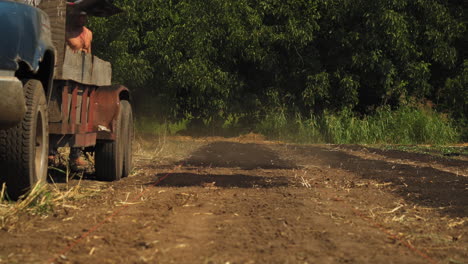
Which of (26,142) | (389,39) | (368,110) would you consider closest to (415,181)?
(26,142)

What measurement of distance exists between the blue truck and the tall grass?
1676 cm

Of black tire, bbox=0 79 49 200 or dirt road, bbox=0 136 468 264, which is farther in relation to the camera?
black tire, bbox=0 79 49 200

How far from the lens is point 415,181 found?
1122cm

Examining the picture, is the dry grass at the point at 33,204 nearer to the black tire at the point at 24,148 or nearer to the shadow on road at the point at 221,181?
the black tire at the point at 24,148

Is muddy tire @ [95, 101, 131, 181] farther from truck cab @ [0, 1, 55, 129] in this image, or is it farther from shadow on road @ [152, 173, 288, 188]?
truck cab @ [0, 1, 55, 129]

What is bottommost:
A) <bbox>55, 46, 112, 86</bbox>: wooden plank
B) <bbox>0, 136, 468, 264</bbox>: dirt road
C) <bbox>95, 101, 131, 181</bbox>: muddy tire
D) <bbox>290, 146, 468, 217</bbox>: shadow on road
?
<bbox>290, 146, 468, 217</bbox>: shadow on road

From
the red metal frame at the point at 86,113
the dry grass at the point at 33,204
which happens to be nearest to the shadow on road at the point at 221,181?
the red metal frame at the point at 86,113

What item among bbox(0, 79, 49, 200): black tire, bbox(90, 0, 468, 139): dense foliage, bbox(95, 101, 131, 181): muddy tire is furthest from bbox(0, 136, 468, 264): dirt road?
bbox(90, 0, 468, 139): dense foliage

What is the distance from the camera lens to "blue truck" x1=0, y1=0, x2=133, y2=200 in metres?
6.63

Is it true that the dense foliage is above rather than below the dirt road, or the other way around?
above

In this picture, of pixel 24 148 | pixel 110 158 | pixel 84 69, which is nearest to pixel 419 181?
pixel 110 158

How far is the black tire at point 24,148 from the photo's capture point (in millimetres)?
6891

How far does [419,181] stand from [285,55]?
18061 mm

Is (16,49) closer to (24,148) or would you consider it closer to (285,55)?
(24,148)
